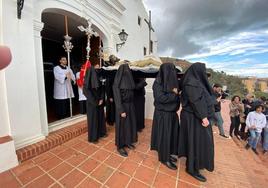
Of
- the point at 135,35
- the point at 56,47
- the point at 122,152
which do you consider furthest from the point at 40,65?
the point at 135,35

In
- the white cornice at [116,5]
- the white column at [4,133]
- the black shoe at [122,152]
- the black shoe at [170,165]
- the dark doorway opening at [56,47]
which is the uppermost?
the white cornice at [116,5]

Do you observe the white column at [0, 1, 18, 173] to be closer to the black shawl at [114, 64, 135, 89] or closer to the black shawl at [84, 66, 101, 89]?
the black shawl at [84, 66, 101, 89]

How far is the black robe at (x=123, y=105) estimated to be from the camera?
270cm

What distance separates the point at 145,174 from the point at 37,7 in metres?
3.82

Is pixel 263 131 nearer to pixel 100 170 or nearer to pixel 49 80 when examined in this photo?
pixel 100 170

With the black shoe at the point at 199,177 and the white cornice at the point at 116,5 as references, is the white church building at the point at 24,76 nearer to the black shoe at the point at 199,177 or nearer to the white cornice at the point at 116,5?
the white cornice at the point at 116,5

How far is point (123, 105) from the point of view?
278cm

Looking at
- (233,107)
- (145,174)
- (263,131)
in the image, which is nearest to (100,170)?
(145,174)

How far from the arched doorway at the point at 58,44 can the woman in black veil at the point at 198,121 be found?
3.57m

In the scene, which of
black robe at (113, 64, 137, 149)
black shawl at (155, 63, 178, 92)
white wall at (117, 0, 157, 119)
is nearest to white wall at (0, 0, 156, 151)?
black robe at (113, 64, 137, 149)

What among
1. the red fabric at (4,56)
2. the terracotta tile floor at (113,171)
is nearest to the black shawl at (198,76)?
the terracotta tile floor at (113,171)

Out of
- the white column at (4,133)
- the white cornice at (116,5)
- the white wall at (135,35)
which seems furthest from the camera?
the white wall at (135,35)

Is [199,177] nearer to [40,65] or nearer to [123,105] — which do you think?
[123,105]

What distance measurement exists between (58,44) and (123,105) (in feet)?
22.4
